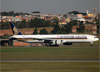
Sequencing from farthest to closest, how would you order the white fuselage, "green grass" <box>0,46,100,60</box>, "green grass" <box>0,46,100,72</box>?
the white fuselage, "green grass" <box>0,46,100,60</box>, "green grass" <box>0,46,100,72</box>

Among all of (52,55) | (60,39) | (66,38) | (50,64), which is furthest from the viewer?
(60,39)

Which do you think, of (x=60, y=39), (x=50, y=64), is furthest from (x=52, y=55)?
(x=60, y=39)

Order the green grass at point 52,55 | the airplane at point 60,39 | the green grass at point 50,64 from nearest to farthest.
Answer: the green grass at point 50,64 < the green grass at point 52,55 < the airplane at point 60,39

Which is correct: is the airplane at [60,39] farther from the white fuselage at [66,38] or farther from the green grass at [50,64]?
the green grass at [50,64]

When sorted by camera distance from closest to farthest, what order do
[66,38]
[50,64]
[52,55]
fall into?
[50,64]
[52,55]
[66,38]

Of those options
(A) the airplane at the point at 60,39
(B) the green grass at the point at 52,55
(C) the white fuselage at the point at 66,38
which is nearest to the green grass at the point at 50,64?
(B) the green grass at the point at 52,55

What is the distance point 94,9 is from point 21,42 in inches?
1650

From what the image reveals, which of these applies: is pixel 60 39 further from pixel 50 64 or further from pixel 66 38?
pixel 50 64

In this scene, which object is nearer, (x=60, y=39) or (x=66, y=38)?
(x=66, y=38)

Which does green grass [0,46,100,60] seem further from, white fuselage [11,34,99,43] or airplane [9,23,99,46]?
white fuselage [11,34,99,43]

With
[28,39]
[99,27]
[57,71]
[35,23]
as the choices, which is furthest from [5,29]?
[57,71]

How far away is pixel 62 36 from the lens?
80250 millimetres

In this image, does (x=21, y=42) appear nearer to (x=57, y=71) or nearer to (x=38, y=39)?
(x=38, y=39)

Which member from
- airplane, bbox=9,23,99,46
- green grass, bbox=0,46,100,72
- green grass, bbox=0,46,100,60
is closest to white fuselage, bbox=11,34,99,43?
airplane, bbox=9,23,99,46
